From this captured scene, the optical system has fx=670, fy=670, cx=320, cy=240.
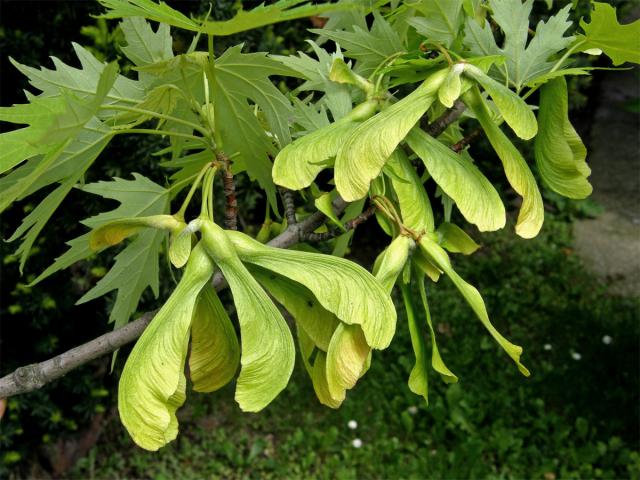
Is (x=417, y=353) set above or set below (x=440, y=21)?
below

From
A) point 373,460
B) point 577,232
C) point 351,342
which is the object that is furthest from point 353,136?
point 577,232

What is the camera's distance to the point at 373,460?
2408 mm

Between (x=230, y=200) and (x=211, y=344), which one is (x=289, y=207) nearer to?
(x=230, y=200)

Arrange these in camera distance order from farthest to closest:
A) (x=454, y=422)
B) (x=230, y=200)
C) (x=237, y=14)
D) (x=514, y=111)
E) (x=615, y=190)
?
(x=615, y=190), (x=454, y=422), (x=230, y=200), (x=514, y=111), (x=237, y=14)

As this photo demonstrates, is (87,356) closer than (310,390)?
Yes

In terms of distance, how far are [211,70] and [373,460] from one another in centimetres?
207

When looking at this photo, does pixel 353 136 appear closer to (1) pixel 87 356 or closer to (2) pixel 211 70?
(2) pixel 211 70

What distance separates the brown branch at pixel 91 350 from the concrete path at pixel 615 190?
3.12 m

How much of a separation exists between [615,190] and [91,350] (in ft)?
14.1

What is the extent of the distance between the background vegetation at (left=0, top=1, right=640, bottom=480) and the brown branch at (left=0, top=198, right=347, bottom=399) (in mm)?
1208

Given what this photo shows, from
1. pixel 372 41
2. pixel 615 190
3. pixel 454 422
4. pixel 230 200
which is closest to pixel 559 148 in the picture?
pixel 372 41

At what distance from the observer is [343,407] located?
260 cm

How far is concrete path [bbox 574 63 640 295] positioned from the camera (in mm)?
3625

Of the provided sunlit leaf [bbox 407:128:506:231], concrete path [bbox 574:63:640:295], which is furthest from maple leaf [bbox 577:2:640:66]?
concrete path [bbox 574:63:640:295]
